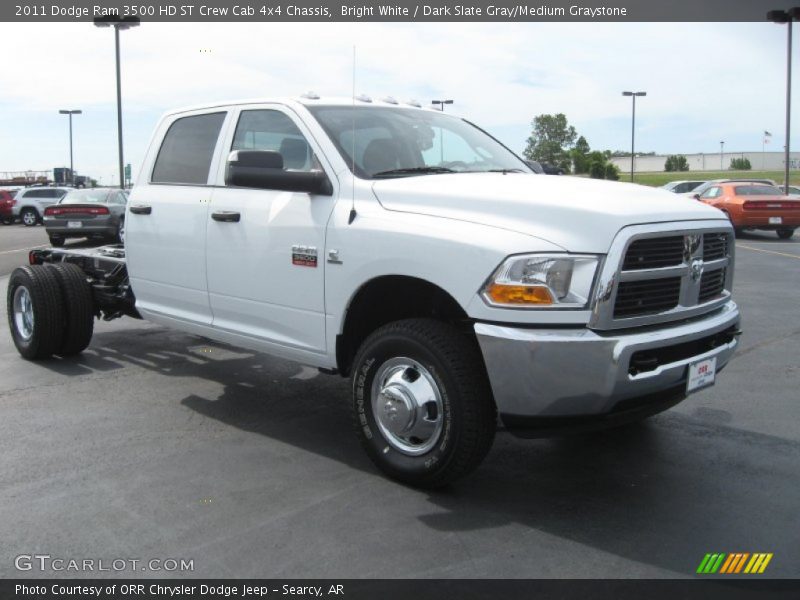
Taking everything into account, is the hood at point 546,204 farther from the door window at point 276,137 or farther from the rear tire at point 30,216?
the rear tire at point 30,216

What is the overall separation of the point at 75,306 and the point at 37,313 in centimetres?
31

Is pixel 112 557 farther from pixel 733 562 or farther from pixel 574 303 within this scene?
pixel 733 562

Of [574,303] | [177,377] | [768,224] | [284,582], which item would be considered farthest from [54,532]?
[768,224]

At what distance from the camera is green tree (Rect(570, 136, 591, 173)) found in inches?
1783

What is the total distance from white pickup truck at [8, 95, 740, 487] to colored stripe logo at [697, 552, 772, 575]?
72 centimetres

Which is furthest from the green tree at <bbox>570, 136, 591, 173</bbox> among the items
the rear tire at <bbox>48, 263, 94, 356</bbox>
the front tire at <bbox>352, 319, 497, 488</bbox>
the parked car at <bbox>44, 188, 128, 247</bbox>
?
the front tire at <bbox>352, 319, 497, 488</bbox>

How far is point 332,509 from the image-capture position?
386 cm

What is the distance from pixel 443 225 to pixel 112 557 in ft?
6.88

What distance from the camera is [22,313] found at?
7203 mm

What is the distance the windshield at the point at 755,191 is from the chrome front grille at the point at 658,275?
1941 cm

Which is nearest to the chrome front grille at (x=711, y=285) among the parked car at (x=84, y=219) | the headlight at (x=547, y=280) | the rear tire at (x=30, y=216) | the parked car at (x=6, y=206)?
the headlight at (x=547, y=280)

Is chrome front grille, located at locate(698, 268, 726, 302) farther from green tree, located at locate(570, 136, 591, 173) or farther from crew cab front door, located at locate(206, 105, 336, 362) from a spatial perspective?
green tree, located at locate(570, 136, 591, 173)

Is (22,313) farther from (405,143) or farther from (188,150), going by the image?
(405,143)

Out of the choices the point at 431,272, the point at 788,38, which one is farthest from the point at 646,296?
the point at 788,38
